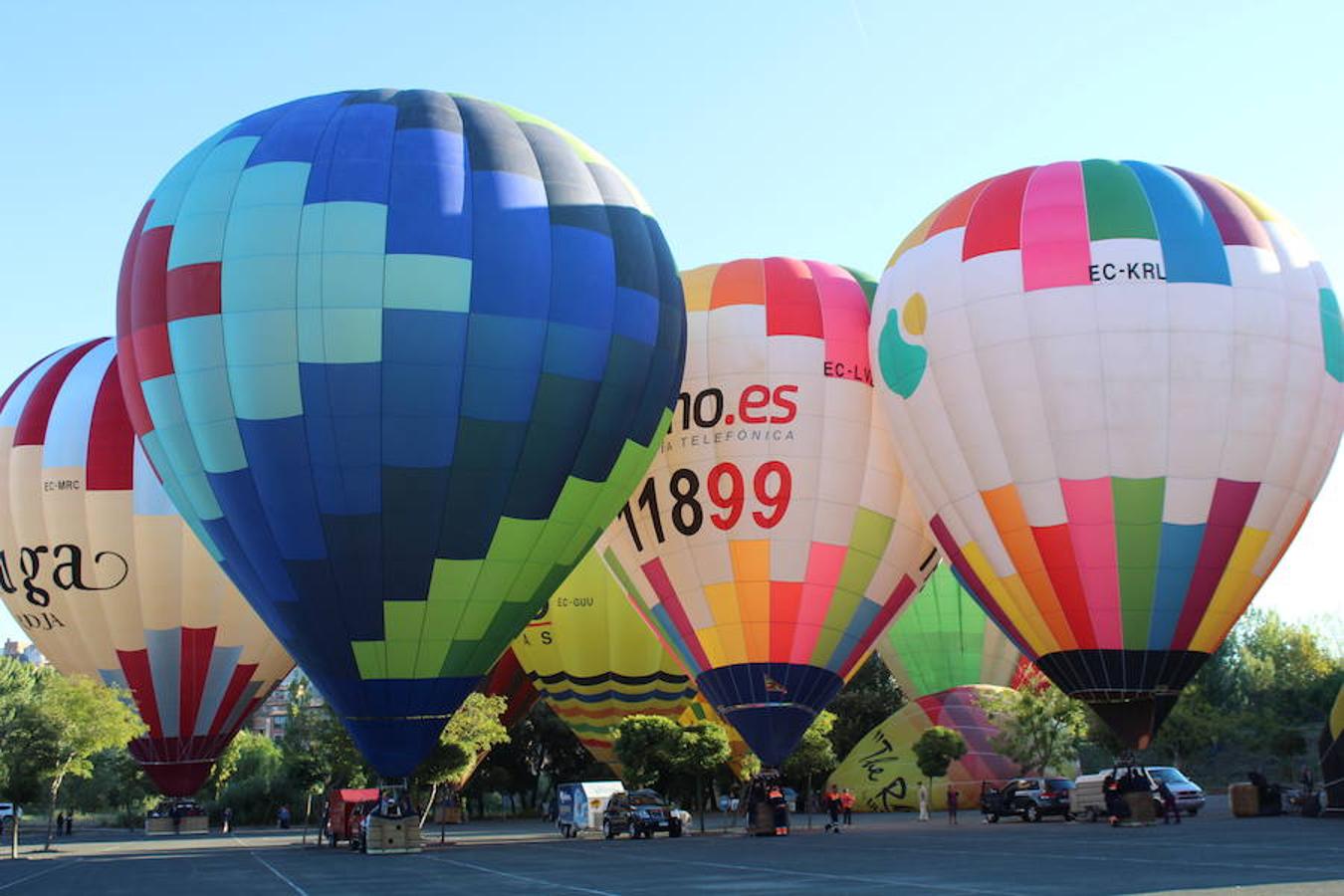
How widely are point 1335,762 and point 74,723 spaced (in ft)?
70.9

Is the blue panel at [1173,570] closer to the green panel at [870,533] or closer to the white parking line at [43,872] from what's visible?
the green panel at [870,533]

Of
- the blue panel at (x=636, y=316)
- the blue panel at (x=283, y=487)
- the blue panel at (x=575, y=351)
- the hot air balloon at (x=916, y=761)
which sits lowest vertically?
the hot air balloon at (x=916, y=761)

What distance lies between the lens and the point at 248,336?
17578mm

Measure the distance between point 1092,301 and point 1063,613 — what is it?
455 cm

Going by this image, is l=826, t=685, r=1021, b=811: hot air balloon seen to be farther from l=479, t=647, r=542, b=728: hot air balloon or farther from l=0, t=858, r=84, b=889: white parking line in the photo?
l=0, t=858, r=84, b=889: white parking line

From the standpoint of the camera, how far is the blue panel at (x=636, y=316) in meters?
18.9

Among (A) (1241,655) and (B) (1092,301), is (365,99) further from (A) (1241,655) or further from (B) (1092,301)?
(A) (1241,655)

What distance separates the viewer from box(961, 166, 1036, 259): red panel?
20.8 metres

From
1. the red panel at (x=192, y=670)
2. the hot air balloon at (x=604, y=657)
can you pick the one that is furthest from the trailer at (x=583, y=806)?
the red panel at (x=192, y=670)

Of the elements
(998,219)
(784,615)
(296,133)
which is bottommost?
(784,615)

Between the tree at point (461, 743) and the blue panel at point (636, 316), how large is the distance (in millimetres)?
9777

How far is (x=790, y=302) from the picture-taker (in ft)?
79.6

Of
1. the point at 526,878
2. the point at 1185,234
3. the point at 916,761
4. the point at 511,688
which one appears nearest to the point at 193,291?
the point at 526,878

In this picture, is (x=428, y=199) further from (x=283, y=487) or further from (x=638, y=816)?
(x=638, y=816)
